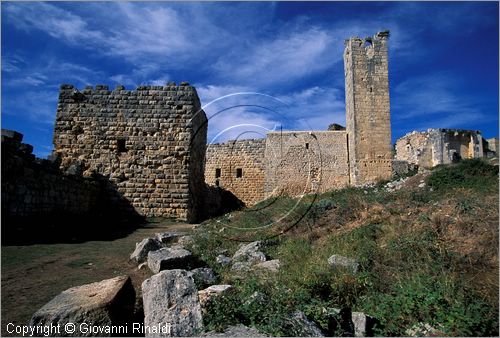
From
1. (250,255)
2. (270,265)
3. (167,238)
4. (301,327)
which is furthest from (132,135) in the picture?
(301,327)

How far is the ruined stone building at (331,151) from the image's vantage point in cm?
2052

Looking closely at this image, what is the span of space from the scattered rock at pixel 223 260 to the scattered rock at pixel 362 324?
251 cm

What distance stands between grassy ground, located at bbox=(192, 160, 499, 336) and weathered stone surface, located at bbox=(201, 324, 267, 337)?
96 millimetres

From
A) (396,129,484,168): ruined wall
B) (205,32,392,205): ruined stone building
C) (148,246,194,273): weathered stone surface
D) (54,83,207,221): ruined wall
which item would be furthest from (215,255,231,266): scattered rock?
(396,129,484,168): ruined wall

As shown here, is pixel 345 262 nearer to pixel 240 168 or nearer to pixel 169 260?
pixel 169 260

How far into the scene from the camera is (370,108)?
2053 centimetres

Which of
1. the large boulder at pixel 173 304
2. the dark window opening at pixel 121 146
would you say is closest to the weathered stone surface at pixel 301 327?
the large boulder at pixel 173 304

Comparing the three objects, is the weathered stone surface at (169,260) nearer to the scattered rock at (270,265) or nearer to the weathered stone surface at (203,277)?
the weathered stone surface at (203,277)

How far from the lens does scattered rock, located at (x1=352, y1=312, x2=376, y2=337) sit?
3119mm

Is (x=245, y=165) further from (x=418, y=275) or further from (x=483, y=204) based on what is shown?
(x=418, y=275)

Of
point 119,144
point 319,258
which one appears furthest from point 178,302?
point 119,144

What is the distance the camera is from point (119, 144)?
1152 centimetres

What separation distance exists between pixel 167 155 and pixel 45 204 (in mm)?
4151

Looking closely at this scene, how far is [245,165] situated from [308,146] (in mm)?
4408
